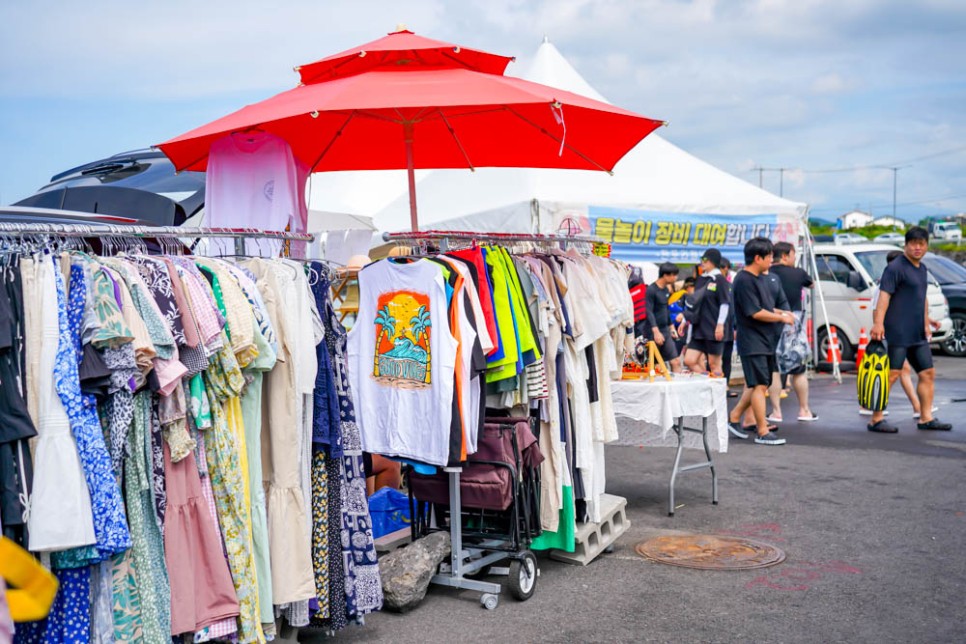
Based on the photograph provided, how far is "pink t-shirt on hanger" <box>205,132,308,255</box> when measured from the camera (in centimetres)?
610

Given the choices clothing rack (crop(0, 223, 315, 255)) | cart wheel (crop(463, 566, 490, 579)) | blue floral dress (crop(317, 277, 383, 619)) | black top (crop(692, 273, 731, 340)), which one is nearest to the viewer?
clothing rack (crop(0, 223, 315, 255))

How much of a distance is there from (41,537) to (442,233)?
272 centimetres

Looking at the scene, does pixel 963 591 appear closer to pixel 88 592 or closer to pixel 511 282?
pixel 511 282

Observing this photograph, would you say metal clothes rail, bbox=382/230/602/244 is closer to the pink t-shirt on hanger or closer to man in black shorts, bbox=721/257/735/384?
the pink t-shirt on hanger

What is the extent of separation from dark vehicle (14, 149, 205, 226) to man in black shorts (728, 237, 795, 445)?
18.1 ft

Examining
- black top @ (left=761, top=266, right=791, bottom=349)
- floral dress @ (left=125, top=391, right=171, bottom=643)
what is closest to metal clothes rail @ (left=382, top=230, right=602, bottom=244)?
floral dress @ (left=125, top=391, right=171, bottom=643)

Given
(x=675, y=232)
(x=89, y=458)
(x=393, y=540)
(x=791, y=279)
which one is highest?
(x=675, y=232)

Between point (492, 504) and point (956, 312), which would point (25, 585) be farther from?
point (956, 312)

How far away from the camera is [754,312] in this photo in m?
9.60

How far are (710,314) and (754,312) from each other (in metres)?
2.31

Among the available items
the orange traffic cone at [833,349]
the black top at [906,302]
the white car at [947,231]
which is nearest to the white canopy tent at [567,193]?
the orange traffic cone at [833,349]

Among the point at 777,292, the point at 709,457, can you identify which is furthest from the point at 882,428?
the point at 709,457

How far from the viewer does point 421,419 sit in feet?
16.7

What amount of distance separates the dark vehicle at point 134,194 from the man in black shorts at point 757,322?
5.51m
